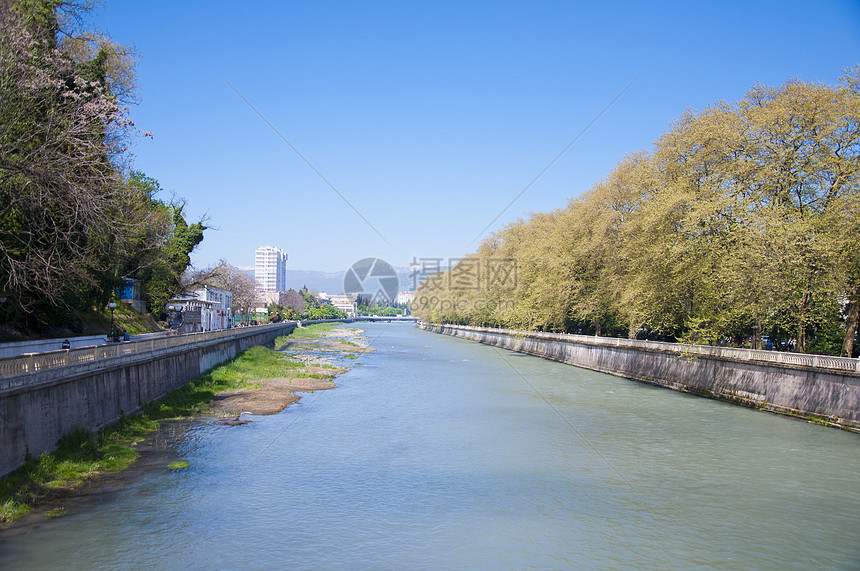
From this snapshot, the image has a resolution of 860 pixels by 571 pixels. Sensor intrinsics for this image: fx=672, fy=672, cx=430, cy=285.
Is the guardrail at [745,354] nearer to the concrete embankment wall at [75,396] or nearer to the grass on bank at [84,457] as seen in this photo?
the grass on bank at [84,457]

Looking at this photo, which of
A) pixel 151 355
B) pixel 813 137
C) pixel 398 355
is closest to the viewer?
pixel 151 355

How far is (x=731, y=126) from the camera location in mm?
37375

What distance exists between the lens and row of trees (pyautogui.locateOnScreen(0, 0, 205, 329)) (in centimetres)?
2031

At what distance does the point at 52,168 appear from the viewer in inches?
800

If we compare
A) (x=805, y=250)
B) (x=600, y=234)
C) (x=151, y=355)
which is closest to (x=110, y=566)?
(x=151, y=355)

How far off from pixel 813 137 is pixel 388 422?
25.0m

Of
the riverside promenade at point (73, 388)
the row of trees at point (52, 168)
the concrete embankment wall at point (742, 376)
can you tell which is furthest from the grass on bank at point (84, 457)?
the concrete embankment wall at point (742, 376)

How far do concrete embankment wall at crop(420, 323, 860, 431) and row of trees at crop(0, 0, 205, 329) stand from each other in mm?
26446

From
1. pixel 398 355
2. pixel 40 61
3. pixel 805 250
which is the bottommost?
pixel 398 355

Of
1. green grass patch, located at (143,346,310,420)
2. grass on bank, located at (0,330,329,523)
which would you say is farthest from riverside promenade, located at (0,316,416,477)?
green grass patch, located at (143,346,310,420)

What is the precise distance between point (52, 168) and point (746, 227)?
3081 centimetres

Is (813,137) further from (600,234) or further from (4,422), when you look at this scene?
(4,422)

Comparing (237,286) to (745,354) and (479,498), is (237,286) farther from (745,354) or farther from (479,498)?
(479,498)

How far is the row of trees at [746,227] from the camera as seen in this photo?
30.2 m
